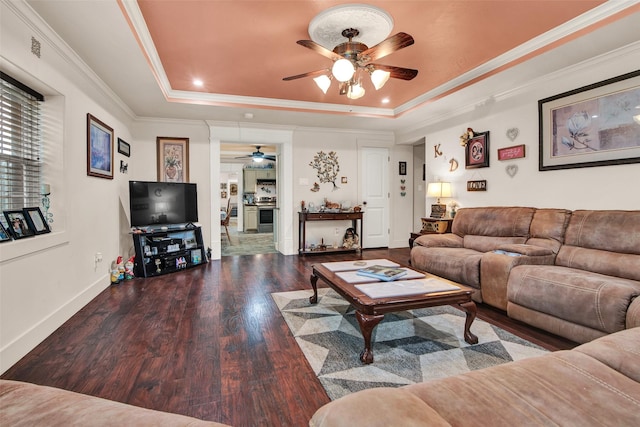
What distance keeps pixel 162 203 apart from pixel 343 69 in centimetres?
339

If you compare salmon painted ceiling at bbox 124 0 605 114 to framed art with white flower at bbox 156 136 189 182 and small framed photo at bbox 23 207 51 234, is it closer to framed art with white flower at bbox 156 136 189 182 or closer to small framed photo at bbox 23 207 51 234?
framed art with white flower at bbox 156 136 189 182

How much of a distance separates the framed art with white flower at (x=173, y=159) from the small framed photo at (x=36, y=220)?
2.80 m

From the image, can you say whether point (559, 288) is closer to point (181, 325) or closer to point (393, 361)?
point (393, 361)

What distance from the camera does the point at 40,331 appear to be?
2.29 m

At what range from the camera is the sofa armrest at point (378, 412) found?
685 millimetres

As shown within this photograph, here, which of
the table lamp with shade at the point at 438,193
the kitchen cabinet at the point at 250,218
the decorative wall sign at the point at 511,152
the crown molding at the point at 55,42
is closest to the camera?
the crown molding at the point at 55,42

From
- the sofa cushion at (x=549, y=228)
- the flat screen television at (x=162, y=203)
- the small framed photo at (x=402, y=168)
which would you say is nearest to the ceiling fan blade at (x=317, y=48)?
the sofa cushion at (x=549, y=228)

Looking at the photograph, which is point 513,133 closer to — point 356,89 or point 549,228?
point 549,228

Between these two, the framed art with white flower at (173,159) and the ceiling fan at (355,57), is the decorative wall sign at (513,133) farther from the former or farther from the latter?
the framed art with white flower at (173,159)

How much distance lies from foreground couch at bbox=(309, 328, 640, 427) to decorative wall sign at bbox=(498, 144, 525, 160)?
3.27 metres

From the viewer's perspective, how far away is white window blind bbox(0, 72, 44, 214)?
2.25m

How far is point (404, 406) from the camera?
0.74 meters

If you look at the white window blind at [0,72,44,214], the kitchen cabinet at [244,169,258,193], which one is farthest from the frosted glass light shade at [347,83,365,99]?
the kitchen cabinet at [244,169,258,193]

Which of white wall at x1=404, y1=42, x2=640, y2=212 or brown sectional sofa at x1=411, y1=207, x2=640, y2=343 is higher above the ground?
white wall at x1=404, y1=42, x2=640, y2=212
